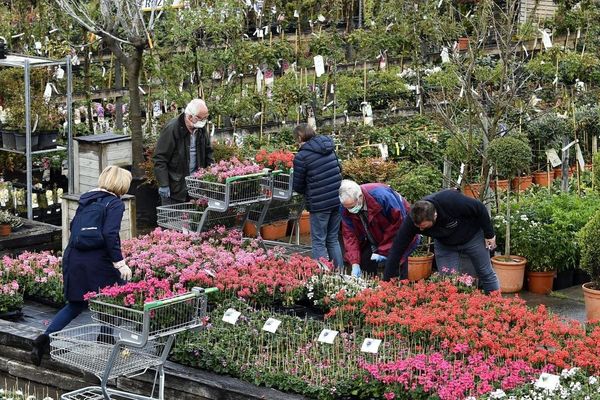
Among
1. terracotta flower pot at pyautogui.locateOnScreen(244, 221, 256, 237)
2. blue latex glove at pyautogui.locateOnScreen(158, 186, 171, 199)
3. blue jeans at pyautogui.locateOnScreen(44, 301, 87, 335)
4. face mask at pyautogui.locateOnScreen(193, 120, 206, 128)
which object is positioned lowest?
terracotta flower pot at pyautogui.locateOnScreen(244, 221, 256, 237)

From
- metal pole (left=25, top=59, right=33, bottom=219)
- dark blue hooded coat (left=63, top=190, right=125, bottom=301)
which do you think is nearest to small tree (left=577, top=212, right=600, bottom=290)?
dark blue hooded coat (left=63, top=190, right=125, bottom=301)

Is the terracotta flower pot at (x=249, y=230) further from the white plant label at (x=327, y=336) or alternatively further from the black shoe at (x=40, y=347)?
the white plant label at (x=327, y=336)

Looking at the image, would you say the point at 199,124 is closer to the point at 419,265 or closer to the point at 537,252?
the point at 419,265

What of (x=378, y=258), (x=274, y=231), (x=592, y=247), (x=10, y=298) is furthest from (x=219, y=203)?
(x=592, y=247)

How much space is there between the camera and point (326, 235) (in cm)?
1170

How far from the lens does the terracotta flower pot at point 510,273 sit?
38.5 feet

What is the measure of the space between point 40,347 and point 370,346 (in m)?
2.58

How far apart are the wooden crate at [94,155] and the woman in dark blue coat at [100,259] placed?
15.7ft

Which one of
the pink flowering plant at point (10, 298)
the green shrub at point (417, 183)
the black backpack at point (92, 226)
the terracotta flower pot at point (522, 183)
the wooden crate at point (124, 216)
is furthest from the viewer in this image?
the terracotta flower pot at point (522, 183)

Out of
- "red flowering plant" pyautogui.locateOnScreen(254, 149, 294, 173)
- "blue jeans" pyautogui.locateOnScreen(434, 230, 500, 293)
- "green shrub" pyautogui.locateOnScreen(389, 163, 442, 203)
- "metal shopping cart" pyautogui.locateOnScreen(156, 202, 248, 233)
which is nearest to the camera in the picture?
"blue jeans" pyautogui.locateOnScreen(434, 230, 500, 293)

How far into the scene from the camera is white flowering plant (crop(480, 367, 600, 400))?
7.38m

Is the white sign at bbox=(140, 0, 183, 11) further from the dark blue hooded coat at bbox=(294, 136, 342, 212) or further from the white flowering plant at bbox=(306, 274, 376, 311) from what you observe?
the white flowering plant at bbox=(306, 274, 376, 311)

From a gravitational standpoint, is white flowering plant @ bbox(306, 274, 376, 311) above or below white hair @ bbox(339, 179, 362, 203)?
below

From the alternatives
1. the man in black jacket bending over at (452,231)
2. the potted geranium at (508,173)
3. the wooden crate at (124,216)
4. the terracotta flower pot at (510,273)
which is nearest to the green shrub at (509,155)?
the potted geranium at (508,173)
